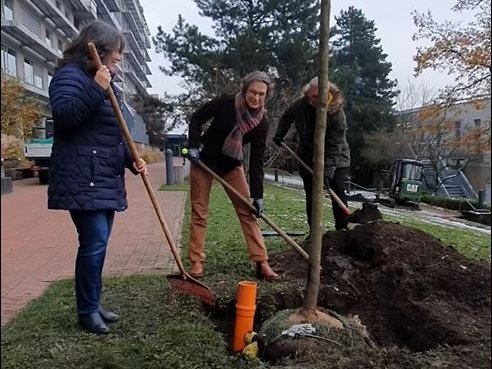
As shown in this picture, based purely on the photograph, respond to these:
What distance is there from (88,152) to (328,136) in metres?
2.66

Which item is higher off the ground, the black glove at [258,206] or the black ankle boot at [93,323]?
the black glove at [258,206]

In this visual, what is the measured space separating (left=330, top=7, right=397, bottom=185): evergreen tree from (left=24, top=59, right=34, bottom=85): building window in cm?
1701

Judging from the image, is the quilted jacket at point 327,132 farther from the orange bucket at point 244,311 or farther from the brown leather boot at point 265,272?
the orange bucket at point 244,311

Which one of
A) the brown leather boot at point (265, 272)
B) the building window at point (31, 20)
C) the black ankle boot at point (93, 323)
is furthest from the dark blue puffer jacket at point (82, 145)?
the building window at point (31, 20)

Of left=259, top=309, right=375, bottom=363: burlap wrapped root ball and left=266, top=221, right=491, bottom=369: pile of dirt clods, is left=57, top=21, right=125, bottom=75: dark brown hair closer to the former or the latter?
left=259, top=309, right=375, bottom=363: burlap wrapped root ball

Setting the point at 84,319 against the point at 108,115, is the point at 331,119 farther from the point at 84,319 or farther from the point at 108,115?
the point at 84,319

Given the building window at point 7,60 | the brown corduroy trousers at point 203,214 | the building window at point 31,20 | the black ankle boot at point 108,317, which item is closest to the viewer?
the building window at point 7,60

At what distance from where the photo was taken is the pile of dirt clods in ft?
8.99

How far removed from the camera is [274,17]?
1936cm

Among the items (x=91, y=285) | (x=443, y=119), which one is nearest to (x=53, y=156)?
(x=91, y=285)

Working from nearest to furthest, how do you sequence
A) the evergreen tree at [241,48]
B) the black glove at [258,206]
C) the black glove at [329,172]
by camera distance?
the black glove at [258,206]
the black glove at [329,172]
the evergreen tree at [241,48]

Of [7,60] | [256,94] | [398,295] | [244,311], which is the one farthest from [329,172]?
[7,60]

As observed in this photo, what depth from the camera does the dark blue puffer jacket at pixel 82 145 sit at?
9.72 ft

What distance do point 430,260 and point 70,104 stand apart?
104 inches
